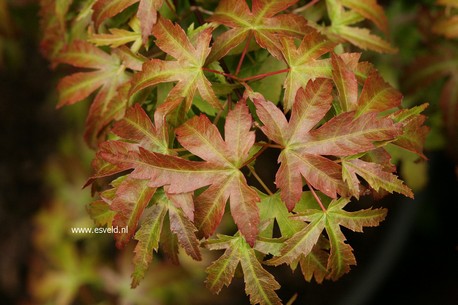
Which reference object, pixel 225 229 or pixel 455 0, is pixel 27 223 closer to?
pixel 225 229

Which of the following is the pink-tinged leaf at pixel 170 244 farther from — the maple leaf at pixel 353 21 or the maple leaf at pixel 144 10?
the maple leaf at pixel 353 21

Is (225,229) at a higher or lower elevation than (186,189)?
lower

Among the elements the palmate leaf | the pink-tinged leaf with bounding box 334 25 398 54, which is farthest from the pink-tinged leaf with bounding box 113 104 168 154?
the pink-tinged leaf with bounding box 334 25 398 54

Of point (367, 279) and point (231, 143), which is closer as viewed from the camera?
point (231, 143)

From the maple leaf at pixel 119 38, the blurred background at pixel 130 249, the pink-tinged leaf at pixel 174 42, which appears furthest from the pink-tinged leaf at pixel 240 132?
the blurred background at pixel 130 249

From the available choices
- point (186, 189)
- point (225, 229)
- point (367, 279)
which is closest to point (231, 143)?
point (186, 189)

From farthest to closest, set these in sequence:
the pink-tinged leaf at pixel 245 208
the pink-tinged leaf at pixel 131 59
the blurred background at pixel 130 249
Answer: the blurred background at pixel 130 249, the pink-tinged leaf at pixel 131 59, the pink-tinged leaf at pixel 245 208

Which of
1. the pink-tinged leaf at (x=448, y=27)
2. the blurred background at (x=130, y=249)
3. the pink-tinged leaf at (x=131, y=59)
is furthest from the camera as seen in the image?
the blurred background at (x=130, y=249)

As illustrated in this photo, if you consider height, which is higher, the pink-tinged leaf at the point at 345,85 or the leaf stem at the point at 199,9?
the pink-tinged leaf at the point at 345,85
